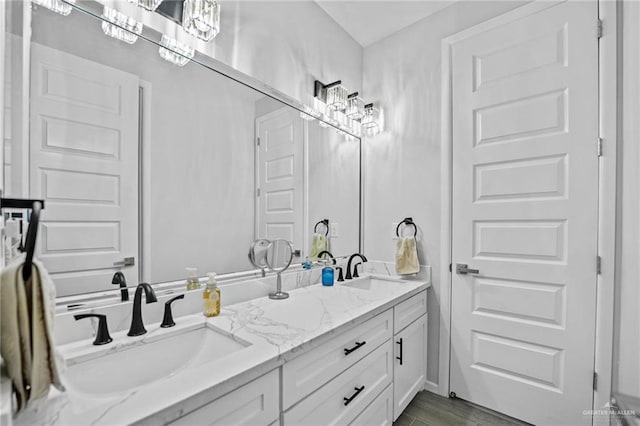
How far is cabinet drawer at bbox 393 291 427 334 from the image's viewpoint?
1641 millimetres

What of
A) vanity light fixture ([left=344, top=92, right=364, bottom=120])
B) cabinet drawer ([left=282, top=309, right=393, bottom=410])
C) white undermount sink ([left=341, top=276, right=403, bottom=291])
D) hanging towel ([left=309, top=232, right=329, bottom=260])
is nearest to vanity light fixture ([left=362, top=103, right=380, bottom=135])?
vanity light fixture ([left=344, top=92, right=364, bottom=120])

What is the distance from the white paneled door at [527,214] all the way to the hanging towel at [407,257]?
256 millimetres

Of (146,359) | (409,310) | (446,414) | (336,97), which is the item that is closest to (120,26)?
(146,359)

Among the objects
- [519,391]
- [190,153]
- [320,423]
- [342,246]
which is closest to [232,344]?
[320,423]

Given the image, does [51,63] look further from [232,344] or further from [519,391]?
[519,391]

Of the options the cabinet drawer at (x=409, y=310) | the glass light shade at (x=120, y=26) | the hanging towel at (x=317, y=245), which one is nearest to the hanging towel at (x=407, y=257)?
the cabinet drawer at (x=409, y=310)

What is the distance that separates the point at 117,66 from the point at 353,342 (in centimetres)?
143

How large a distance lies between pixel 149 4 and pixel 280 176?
0.93 m

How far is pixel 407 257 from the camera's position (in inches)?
82.0

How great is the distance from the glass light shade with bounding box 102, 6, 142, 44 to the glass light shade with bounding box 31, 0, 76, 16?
0.10 m

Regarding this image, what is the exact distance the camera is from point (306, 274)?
1.85 metres

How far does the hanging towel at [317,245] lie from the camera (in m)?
1.99

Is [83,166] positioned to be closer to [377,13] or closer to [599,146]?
[377,13]

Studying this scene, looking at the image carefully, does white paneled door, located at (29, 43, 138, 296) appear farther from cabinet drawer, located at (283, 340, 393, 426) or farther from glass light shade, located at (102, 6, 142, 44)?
Result: cabinet drawer, located at (283, 340, 393, 426)
